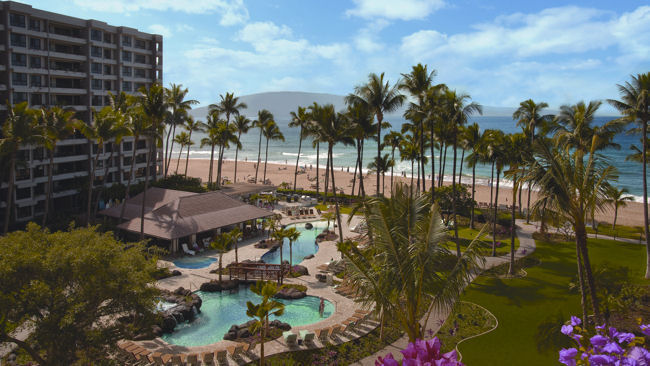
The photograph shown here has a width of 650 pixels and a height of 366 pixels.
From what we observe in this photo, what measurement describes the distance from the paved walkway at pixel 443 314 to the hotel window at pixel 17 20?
39560 millimetres

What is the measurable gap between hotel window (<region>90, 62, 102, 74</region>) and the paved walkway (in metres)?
41.4

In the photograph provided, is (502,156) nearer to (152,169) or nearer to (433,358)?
(433,358)

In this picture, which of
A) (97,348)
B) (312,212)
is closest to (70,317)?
(97,348)

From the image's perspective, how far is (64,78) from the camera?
42.8 metres

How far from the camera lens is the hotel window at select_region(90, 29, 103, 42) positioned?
1756 inches

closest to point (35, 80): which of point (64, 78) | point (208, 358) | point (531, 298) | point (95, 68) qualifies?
point (64, 78)

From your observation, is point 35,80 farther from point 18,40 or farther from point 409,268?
point 409,268

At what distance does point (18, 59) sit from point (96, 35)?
9.67 metres

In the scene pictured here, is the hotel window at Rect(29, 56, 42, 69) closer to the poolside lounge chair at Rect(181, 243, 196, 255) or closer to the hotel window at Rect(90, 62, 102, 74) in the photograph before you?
the hotel window at Rect(90, 62, 102, 74)

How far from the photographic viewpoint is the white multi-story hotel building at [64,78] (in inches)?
1431

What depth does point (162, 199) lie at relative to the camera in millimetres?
36750

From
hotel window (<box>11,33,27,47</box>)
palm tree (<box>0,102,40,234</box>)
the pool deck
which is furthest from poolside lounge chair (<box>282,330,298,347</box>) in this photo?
hotel window (<box>11,33,27,47</box>)

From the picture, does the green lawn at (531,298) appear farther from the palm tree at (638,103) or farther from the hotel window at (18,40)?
the hotel window at (18,40)

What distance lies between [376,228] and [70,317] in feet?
28.1
